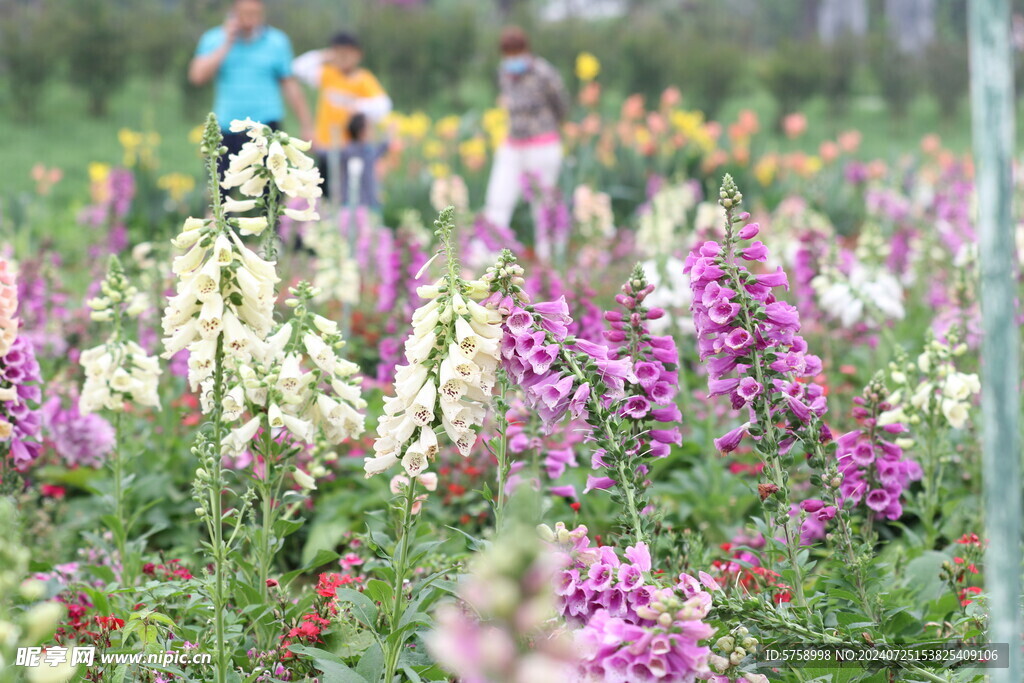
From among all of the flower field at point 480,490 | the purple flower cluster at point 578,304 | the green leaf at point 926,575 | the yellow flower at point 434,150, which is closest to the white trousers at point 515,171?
the yellow flower at point 434,150

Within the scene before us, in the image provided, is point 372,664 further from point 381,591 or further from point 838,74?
point 838,74

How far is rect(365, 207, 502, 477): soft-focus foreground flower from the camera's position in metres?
2.14

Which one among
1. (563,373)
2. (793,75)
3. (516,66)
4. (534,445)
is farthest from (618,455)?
(793,75)

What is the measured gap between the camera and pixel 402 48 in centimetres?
1984

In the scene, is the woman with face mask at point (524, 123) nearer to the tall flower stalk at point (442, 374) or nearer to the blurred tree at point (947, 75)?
the tall flower stalk at point (442, 374)

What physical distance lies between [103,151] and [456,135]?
6.52 m

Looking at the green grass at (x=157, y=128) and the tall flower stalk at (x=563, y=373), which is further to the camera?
the green grass at (x=157, y=128)

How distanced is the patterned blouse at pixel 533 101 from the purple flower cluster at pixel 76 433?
5.67 metres

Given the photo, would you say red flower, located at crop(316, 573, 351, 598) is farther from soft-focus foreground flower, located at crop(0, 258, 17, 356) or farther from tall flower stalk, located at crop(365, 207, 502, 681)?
soft-focus foreground flower, located at crop(0, 258, 17, 356)

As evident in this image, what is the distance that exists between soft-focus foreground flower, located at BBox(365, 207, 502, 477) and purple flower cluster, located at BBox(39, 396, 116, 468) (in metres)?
2.17

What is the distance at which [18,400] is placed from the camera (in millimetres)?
2830

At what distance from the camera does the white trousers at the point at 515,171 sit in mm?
9062

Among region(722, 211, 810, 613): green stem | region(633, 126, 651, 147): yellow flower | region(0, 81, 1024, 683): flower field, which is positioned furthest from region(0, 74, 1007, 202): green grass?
region(722, 211, 810, 613): green stem

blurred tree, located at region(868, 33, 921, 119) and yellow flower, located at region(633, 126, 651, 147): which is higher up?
blurred tree, located at region(868, 33, 921, 119)
